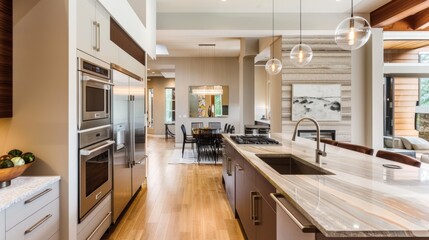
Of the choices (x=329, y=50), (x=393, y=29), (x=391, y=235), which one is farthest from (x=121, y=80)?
(x=393, y=29)

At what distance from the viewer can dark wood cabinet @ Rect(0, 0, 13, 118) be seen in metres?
1.94

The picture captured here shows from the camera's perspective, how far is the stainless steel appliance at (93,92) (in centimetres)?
228

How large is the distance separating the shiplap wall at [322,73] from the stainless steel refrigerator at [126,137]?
140 inches

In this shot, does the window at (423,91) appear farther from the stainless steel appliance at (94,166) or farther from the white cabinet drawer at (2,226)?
the white cabinet drawer at (2,226)

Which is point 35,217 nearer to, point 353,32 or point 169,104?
point 353,32

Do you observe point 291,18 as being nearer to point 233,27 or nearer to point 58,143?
point 233,27

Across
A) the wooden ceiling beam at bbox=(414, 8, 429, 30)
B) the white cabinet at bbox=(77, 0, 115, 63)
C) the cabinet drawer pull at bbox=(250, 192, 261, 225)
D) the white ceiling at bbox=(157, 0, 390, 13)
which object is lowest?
the cabinet drawer pull at bbox=(250, 192, 261, 225)

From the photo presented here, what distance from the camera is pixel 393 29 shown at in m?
6.12

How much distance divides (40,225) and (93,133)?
3.02 feet

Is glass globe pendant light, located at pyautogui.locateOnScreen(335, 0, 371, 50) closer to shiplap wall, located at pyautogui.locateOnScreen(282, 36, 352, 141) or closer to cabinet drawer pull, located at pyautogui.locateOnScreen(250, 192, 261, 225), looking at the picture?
cabinet drawer pull, located at pyautogui.locateOnScreen(250, 192, 261, 225)

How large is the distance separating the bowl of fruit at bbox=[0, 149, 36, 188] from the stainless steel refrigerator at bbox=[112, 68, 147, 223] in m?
1.14

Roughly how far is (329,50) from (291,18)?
48.6 inches

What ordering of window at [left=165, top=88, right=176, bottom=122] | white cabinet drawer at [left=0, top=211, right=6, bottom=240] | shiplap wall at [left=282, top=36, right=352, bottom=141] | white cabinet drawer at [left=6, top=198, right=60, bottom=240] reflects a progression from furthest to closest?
1. window at [left=165, top=88, right=176, bottom=122]
2. shiplap wall at [left=282, top=36, right=352, bottom=141]
3. white cabinet drawer at [left=6, top=198, right=60, bottom=240]
4. white cabinet drawer at [left=0, top=211, right=6, bottom=240]

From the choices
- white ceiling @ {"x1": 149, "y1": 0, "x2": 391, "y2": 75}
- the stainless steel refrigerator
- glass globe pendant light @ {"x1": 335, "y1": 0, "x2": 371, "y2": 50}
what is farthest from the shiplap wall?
the stainless steel refrigerator
